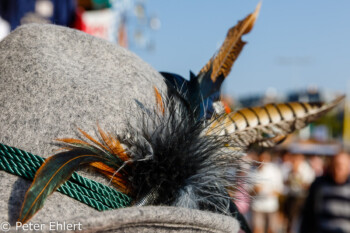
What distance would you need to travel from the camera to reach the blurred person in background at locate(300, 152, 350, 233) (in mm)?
4855

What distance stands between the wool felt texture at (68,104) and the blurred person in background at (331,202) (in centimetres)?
413

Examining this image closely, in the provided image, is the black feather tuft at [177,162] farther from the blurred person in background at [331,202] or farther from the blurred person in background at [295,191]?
the blurred person in background at [295,191]

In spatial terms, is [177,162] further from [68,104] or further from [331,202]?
[331,202]

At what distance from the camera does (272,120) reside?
1423 millimetres

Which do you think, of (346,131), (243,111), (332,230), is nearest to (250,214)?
(332,230)

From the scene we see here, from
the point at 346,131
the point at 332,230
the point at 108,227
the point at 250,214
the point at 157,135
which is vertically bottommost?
the point at 346,131

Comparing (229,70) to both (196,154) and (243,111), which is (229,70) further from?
(196,154)

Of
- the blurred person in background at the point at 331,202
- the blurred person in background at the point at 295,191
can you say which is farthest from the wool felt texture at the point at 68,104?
the blurred person in background at the point at 295,191

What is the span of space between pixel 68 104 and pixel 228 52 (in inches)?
20.9

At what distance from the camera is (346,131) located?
1986 centimetres

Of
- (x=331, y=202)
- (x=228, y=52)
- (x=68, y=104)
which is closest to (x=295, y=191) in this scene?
(x=331, y=202)

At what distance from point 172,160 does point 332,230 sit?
428 cm

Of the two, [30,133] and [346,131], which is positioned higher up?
[30,133]

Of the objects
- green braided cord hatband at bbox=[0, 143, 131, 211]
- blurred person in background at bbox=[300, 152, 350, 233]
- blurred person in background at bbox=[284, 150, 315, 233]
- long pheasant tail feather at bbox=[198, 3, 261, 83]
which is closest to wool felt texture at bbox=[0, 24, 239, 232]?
green braided cord hatband at bbox=[0, 143, 131, 211]
